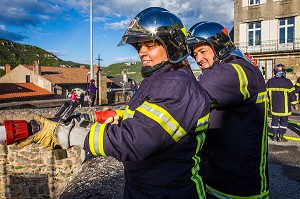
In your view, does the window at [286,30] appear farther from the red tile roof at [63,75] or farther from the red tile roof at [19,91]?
the red tile roof at [63,75]

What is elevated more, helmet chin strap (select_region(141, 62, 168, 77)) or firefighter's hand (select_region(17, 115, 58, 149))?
helmet chin strap (select_region(141, 62, 168, 77))

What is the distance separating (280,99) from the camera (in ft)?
23.4

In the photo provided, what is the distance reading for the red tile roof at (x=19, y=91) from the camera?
33.8m

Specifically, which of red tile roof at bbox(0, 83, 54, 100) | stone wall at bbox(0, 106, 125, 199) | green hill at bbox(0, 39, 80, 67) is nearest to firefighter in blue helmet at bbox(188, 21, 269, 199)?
stone wall at bbox(0, 106, 125, 199)

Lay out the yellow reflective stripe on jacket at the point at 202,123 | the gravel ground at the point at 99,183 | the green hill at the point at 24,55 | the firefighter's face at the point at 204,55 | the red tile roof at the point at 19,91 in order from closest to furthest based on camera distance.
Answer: the yellow reflective stripe on jacket at the point at 202,123 < the gravel ground at the point at 99,183 < the firefighter's face at the point at 204,55 < the red tile roof at the point at 19,91 < the green hill at the point at 24,55

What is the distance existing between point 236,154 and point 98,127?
132 centimetres

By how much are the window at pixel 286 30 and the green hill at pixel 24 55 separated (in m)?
71.3

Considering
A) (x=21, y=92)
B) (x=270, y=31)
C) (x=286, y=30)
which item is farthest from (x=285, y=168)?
(x=21, y=92)

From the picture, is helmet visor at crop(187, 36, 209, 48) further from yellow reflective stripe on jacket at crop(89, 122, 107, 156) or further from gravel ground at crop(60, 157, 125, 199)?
gravel ground at crop(60, 157, 125, 199)

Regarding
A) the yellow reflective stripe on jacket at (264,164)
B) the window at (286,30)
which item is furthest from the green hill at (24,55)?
the yellow reflective stripe on jacket at (264,164)

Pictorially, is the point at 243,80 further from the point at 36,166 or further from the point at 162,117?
the point at 36,166

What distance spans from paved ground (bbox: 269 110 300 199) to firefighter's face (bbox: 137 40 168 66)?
10.9 feet

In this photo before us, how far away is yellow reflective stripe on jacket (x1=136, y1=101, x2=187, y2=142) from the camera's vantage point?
1.39 meters

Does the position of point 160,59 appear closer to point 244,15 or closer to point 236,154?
point 236,154
